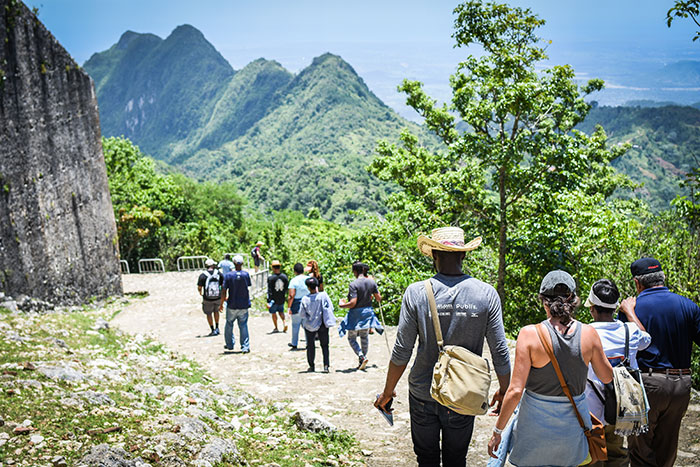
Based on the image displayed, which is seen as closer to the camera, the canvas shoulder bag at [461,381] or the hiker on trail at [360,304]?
the canvas shoulder bag at [461,381]

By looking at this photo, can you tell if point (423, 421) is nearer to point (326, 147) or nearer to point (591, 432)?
point (591, 432)

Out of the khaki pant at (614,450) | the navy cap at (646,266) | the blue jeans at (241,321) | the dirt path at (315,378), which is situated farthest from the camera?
the blue jeans at (241,321)

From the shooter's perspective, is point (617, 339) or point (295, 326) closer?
point (617, 339)

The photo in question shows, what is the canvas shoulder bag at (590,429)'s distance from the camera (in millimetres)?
2990

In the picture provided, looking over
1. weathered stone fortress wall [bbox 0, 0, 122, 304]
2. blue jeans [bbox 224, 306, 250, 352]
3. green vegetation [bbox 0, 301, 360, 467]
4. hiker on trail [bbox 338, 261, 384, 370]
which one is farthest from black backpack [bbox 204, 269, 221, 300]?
weathered stone fortress wall [bbox 0, 0, 122, 304]

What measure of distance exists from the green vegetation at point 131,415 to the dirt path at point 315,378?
397 millimetres

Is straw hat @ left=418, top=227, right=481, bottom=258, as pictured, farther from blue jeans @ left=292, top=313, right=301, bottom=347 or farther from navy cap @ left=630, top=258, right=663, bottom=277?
blue jeans @ left=292, top=313, right=301, bottom=347

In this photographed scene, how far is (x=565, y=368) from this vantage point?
301 cm

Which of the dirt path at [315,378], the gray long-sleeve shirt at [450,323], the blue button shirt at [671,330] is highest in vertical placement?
the gray long-sleeve shirt at [450,323]

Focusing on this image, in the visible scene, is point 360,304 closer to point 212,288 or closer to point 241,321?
point 241,321

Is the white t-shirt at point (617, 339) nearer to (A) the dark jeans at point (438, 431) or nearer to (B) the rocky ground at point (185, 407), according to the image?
(A) the dark jeans at point (438, 431)

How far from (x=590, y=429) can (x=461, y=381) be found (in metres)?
0.78

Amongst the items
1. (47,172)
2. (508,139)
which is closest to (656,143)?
(508,139)

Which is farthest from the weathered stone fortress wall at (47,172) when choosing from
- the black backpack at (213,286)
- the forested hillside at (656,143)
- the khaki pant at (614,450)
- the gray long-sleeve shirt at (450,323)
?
the forested hillside at (656,143)
